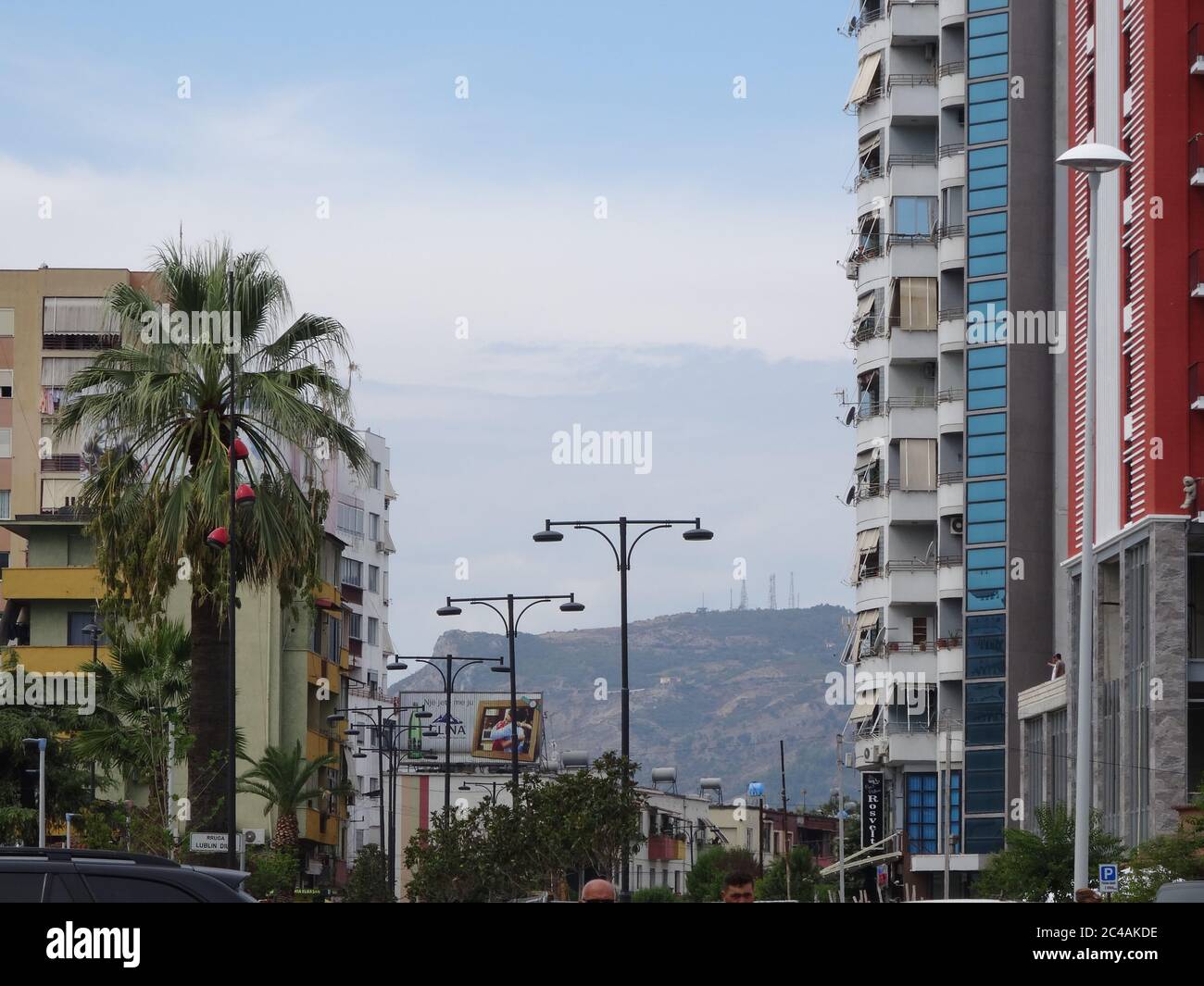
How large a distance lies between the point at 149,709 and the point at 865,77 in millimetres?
50511

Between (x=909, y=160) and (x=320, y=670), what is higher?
(x=909, y=160)

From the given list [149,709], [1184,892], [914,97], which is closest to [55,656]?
[149,709]

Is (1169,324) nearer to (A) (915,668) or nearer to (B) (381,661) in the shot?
(A) (915,668)

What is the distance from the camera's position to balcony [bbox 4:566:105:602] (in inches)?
3056

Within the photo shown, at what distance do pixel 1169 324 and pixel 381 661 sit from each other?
85.5m

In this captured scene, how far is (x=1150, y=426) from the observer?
50.8 meters

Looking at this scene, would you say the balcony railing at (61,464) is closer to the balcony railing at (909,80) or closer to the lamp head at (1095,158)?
the balcony railing at (909,80)

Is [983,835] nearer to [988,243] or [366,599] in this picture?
[988,243]

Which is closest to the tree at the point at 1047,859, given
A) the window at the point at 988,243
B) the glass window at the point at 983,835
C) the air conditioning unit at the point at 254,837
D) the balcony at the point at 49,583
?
the glass window at the point at 983,835

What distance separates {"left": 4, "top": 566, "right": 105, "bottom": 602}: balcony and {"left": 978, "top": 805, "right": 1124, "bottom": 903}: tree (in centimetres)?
4188

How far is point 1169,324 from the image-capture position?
50.8 metres

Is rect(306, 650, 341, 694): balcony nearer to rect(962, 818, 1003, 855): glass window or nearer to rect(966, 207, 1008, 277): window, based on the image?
rect(962, 818, 1003, 855): glass window

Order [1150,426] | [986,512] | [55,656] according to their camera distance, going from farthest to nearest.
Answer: [986,512] → [55,656] → [1150,426]
